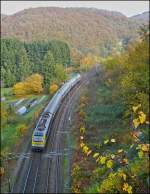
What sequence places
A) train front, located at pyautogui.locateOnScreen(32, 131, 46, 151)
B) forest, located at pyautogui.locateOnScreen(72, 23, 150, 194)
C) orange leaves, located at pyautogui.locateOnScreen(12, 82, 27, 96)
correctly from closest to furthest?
forest, located at pyautogui.locateOnScreen(72, 23, 150, 194) < train front, located at pyautogui.locateOnScreen(32, 131, 46, 151) < orange leaves, located at pyautogui.locateOnScreen(12, 82, 27, 96)

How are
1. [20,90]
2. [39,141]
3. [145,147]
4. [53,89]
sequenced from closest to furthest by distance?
[145,147]
[39,141]
[53,89]
[20,90]

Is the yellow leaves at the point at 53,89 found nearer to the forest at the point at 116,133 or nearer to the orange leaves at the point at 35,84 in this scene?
the orange leaves at the point at 35,84

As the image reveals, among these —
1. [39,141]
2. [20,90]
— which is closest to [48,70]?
[20,90]

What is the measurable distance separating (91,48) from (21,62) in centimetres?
8960

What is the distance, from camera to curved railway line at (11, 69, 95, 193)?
2978 centimetres


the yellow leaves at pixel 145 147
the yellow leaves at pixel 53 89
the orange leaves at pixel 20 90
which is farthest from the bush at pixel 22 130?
the yellow leaves at pixel 145 147

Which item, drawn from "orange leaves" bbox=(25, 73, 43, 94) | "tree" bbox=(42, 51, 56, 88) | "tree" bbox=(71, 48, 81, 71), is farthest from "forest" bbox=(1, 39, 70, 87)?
"orange leaves" bbox=(25, 73, 43, 94)

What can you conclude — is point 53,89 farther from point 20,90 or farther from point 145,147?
point 145,147

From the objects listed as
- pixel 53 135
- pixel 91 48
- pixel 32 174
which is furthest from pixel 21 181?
pixel 91 48

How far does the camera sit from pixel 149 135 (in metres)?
22.4

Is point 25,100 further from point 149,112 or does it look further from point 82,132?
point 149,112

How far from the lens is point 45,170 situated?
1314 inches

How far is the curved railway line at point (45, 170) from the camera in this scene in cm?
2978

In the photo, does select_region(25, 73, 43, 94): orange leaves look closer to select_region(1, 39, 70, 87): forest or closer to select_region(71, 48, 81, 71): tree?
select_region(1, 39, 70, 87): forest
